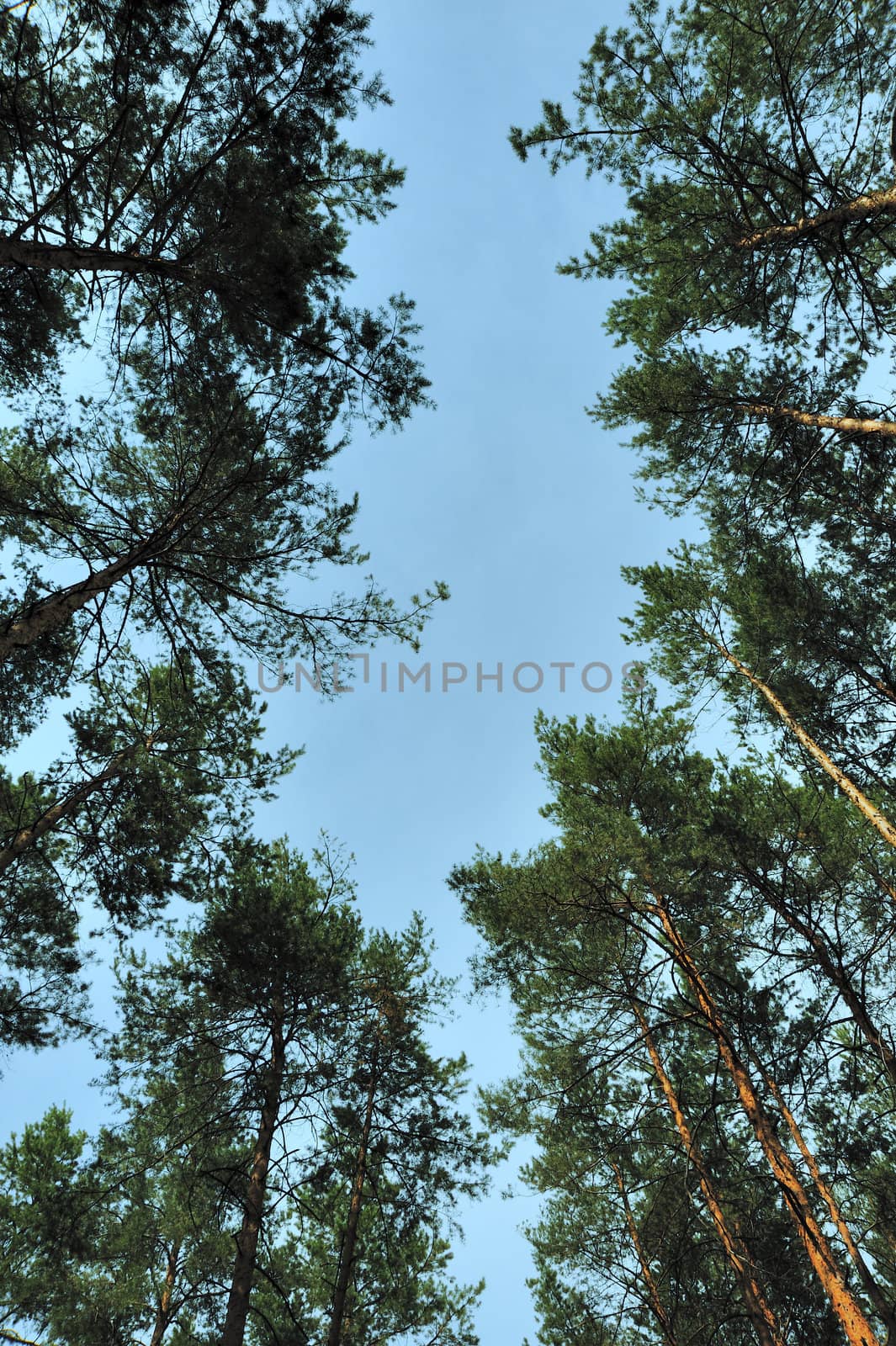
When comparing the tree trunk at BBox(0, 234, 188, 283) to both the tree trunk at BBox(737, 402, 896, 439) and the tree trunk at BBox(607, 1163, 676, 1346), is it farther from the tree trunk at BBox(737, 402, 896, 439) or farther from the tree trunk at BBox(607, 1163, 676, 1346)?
the tree trunk at BBox(607, 1163, 676, 1346)

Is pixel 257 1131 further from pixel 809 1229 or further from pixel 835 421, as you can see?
pixel 835 421

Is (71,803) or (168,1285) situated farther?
(168,1285)

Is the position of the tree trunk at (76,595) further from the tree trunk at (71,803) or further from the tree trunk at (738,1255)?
the tree trunk at (738,1255)

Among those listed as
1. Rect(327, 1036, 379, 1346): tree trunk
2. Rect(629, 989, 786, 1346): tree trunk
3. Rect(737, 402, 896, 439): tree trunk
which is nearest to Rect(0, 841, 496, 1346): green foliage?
Rect(327, 1036, 379, 1346): tree trunk

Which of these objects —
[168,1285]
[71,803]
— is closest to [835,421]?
[71,803]

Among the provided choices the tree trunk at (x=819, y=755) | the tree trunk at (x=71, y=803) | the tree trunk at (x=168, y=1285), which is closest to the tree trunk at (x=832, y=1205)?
the tree trunk at (x=819, y=755)

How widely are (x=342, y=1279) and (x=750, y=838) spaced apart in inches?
250

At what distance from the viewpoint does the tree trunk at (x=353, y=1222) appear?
620cm

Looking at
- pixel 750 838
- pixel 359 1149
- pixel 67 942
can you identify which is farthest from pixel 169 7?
pixel 359 1149

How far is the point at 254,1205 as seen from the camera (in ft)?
20.7

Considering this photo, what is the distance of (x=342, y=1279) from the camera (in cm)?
642

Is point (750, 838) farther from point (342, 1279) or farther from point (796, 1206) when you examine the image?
point (342, 1279)

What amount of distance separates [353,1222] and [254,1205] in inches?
44.4

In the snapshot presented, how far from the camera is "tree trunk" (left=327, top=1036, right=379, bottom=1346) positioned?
6199 mm
